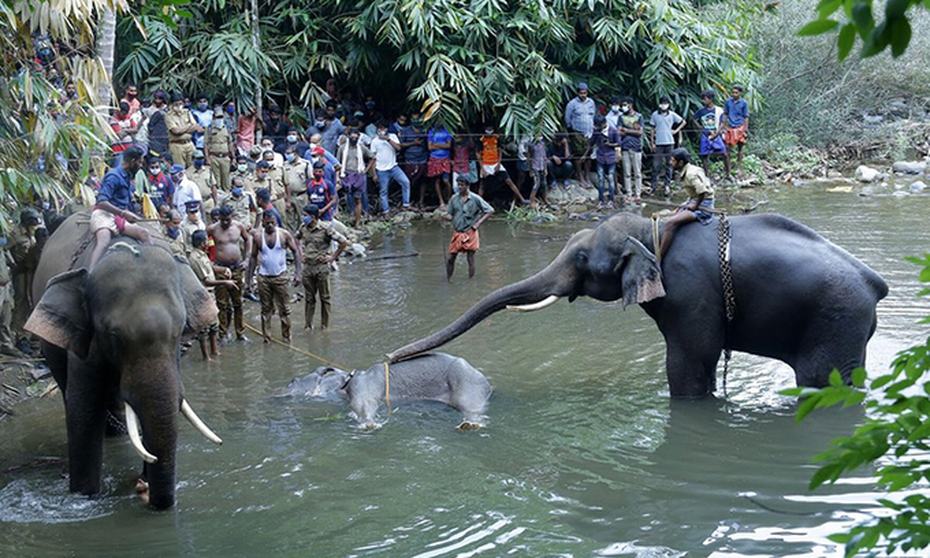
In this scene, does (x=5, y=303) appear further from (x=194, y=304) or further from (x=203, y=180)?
(x=203, y=180)

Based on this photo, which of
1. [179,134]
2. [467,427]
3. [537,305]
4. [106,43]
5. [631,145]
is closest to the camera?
[467,427]

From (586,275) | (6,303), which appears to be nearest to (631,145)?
(586,275)

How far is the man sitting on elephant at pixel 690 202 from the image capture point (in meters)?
8.21

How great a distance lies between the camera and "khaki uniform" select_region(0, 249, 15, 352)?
9914mm

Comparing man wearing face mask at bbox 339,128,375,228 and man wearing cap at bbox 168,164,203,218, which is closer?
man wearing cap at bbox 168,164,203,218

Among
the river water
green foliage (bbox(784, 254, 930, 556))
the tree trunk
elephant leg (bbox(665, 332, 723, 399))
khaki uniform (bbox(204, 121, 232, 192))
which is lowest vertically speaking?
the river water

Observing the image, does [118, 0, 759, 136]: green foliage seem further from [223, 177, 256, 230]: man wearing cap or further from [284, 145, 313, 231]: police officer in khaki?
[223, 177, 256, 230]: man wearing cap

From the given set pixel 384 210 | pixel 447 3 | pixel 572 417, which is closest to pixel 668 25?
pixel 447 3

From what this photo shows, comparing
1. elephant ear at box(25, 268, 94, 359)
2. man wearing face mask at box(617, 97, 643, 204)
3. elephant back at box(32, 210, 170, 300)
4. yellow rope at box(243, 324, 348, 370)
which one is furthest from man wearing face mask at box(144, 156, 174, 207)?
man wearing face mask at box(617, 97, 643, 204)

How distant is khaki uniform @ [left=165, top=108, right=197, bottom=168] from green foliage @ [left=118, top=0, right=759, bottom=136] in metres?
2.70

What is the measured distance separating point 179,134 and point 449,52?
529 centimetres

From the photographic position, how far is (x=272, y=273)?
11.2 m

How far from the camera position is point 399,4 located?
723 inches

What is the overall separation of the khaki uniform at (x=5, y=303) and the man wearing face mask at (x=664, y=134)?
489 inches
